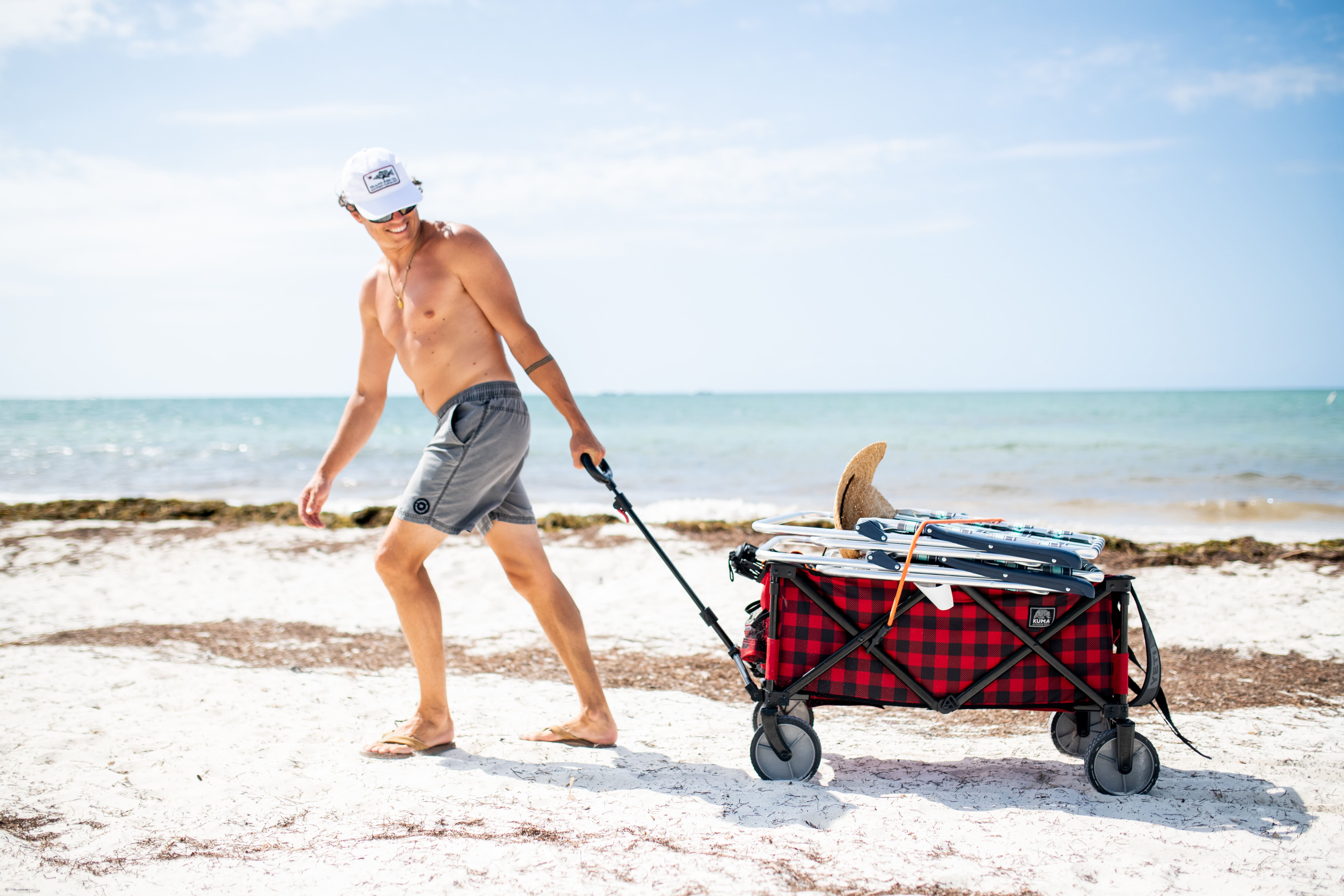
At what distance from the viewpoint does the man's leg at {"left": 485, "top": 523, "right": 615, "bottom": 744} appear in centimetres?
316

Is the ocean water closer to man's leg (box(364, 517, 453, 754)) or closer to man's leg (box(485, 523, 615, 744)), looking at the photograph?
man's leg (box(485, 523, 615, 744))

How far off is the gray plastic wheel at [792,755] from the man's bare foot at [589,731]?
621mm

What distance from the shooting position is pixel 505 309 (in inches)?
122

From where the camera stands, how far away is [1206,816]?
254cm

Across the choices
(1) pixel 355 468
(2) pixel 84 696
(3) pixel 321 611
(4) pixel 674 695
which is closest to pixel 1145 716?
(4) pixel 674 695

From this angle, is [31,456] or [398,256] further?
[31,456]

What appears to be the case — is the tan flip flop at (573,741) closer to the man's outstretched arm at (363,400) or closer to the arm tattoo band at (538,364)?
the man's outstretched arm at (363,400)

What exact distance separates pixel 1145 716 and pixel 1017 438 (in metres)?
24.5

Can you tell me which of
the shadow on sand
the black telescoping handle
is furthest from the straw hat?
the shadow on sand

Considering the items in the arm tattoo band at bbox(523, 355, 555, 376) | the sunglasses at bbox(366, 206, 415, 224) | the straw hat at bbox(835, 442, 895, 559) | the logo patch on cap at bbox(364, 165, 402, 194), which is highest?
the logo patch on cap at bbox(364, 165, 402, 194)

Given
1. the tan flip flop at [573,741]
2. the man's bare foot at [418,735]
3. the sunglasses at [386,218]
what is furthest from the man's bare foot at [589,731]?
the sunglasses at [386,218]

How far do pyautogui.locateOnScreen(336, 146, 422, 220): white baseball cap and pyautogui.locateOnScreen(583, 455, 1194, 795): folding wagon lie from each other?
1400mm

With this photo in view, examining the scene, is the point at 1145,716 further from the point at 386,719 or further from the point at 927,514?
the point at 386,719

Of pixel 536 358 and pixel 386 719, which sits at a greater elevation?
pixel 536 358
